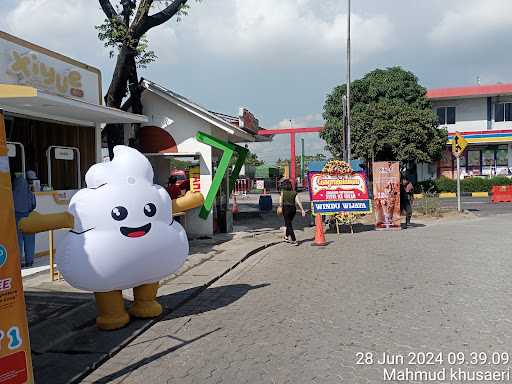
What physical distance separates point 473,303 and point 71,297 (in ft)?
18.3

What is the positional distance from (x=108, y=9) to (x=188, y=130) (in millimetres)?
3915

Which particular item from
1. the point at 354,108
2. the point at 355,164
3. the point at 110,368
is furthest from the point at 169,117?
the point at 354,108

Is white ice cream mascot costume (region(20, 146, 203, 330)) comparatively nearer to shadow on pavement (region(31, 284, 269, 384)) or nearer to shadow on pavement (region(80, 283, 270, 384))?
shadow on pavement (region(31, 284, 269, 384))

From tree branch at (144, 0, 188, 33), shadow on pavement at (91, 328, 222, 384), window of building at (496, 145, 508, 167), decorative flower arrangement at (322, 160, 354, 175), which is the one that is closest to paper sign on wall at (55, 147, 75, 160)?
tree branch at (144, 0, 188, 33)

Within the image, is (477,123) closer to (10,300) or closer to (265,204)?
(265,204)

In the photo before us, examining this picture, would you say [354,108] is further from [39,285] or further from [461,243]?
[39,285]

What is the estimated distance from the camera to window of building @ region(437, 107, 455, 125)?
40094mm

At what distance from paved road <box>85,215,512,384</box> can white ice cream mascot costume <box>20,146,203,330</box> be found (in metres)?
0.66

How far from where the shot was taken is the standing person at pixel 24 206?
9570 mm

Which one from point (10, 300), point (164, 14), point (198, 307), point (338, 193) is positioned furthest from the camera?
point (338, 193)

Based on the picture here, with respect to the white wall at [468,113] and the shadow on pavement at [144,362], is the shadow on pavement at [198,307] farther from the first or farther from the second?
the white wall at [468,113]

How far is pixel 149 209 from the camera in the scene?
19.8 ft

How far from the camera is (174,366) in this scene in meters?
4.96

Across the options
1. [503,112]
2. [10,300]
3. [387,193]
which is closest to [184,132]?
[387,193]
